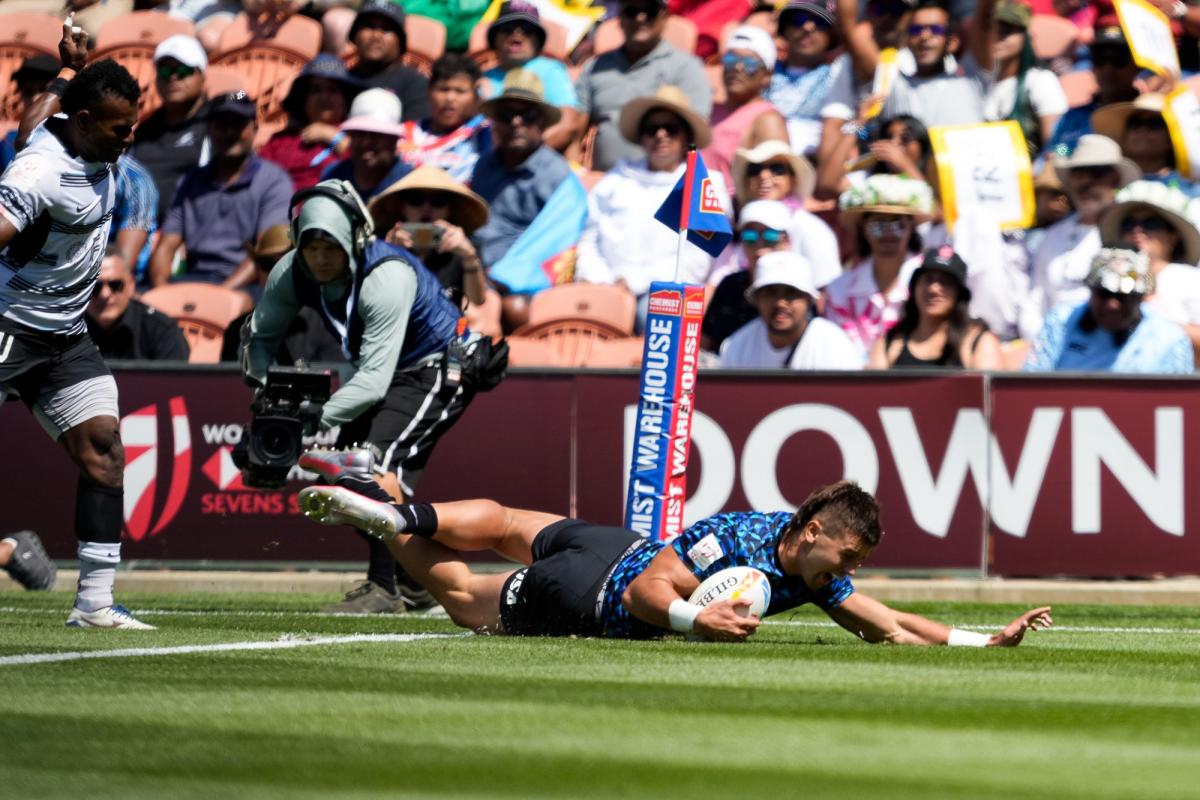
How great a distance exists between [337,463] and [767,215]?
18.9ft

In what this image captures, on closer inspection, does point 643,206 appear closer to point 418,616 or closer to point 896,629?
point 418,616

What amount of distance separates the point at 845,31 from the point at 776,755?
11568 millimetres

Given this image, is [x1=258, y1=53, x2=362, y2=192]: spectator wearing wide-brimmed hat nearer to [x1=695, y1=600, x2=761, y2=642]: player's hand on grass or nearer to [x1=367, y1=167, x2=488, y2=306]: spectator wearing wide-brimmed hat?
[x1=367, y1=167, x2=488, y2=306]: spectator wearing wide-brimmed hat

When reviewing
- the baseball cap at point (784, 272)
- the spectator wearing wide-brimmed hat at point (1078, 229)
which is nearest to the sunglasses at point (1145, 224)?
the spectator wearing wide-brimmed hat at point (1078, 229)

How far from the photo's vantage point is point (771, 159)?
14289 millimetres

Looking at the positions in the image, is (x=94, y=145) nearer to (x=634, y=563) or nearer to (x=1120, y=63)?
(x=634, y=563)

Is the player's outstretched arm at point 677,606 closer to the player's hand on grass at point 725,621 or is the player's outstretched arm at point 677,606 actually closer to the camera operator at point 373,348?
the player's hand on grass at point 725,621

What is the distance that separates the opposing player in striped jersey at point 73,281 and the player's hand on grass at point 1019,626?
12.3 feet

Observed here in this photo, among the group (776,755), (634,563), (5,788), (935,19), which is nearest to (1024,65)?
(935,19)

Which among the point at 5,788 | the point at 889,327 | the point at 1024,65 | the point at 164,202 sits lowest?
the point at 5,788

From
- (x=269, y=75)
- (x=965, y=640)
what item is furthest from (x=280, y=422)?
(x=269, y=75)

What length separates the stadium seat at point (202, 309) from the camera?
47.3 ft

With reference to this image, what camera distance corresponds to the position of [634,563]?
8.06m

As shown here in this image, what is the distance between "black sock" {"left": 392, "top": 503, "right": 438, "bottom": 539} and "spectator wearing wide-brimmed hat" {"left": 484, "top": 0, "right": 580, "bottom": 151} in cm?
787
